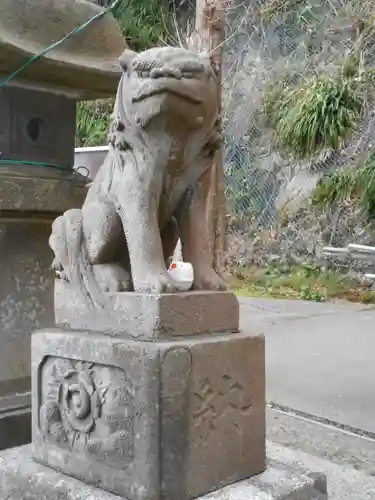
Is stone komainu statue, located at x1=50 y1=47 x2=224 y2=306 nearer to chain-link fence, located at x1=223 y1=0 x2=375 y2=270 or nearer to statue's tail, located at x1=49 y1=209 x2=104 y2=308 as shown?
statue's tail, located at x1=49 y1=209 x2=104 y2=308

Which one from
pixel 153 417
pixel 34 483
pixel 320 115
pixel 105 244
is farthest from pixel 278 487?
pixel 320 115

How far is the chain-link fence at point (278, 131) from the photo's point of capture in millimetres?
7945

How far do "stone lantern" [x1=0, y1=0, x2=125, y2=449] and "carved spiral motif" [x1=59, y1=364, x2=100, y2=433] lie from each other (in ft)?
2.44

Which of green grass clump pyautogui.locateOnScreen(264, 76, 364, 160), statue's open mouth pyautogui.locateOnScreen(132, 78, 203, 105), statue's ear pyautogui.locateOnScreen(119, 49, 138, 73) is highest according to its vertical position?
green grass clump pyautogui.locateOnScreen(264, 76, 364, 160)

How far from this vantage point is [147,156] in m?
1.72

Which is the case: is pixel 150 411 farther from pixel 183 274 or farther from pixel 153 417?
pixel 183 274

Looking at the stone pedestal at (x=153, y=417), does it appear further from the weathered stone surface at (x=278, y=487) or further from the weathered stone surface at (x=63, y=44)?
the weathered stone surface at (x=63, y=44)

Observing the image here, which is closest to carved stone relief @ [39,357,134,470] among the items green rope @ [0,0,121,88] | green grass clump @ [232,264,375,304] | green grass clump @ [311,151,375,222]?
green rope @ [0,0,121,88]

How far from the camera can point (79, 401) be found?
177 centimetres

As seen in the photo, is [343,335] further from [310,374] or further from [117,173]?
[117,173]

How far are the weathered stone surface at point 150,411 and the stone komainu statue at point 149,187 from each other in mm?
175

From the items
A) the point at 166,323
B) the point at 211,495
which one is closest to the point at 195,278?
the point at 166,323

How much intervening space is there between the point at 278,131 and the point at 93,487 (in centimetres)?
716

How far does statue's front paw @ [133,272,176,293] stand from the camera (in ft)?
5.43
